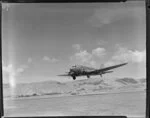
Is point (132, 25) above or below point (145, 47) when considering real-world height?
above

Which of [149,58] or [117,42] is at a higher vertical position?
[117,42]

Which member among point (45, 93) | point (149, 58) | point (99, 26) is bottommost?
point (45, 93)

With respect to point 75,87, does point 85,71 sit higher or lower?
higher

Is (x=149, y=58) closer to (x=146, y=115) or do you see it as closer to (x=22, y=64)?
(x=146, y=115)

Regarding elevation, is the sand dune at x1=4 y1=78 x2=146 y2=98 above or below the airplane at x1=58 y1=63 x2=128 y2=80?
below

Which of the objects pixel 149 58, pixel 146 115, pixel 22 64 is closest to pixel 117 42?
pixel 149 58

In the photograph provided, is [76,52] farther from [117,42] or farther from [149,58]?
[149,58]

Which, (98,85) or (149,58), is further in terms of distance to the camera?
(98,85)

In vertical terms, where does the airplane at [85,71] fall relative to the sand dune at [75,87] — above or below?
above

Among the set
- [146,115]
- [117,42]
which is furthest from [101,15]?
[146,115]
